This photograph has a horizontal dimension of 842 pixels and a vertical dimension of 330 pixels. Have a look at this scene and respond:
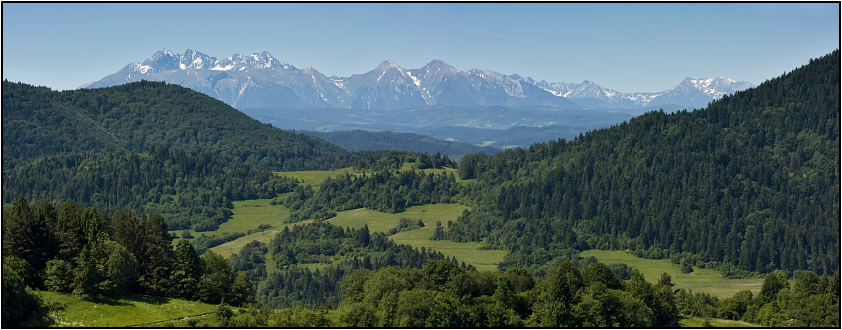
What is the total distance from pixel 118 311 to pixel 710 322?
243 feet

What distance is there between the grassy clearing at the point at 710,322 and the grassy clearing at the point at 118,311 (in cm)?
6007

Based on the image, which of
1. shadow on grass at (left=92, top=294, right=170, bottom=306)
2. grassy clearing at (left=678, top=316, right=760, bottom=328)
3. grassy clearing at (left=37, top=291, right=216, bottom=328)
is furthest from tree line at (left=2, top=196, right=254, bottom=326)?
grassy clearing at (left=678, top=316, right=760, bottom=328)

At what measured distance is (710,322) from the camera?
111375mm

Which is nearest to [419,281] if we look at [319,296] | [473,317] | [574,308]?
[473,317]

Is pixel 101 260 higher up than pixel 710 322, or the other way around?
pixel 101 260

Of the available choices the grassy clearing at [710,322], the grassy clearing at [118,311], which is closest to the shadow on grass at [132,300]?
the grassy clearing at [118,311]

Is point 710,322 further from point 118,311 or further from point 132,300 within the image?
point 118,311

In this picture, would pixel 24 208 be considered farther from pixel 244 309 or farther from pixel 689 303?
pixel 689 303

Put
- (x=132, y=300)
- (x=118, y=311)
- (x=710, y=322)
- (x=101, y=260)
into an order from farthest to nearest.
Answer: (x=710, y=322), (x=132, y=300), (x=101, y=260), (x=118, y=311)

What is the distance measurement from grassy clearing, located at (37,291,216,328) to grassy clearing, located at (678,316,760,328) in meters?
60.1

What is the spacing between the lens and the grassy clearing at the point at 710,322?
108 meters

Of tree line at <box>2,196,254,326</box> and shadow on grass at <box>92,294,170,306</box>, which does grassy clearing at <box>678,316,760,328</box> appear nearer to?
tree line at <box>2,196,254,326</box>

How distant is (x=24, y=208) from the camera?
9962cm

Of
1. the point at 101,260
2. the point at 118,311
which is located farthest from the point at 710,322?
the point at 101,260
